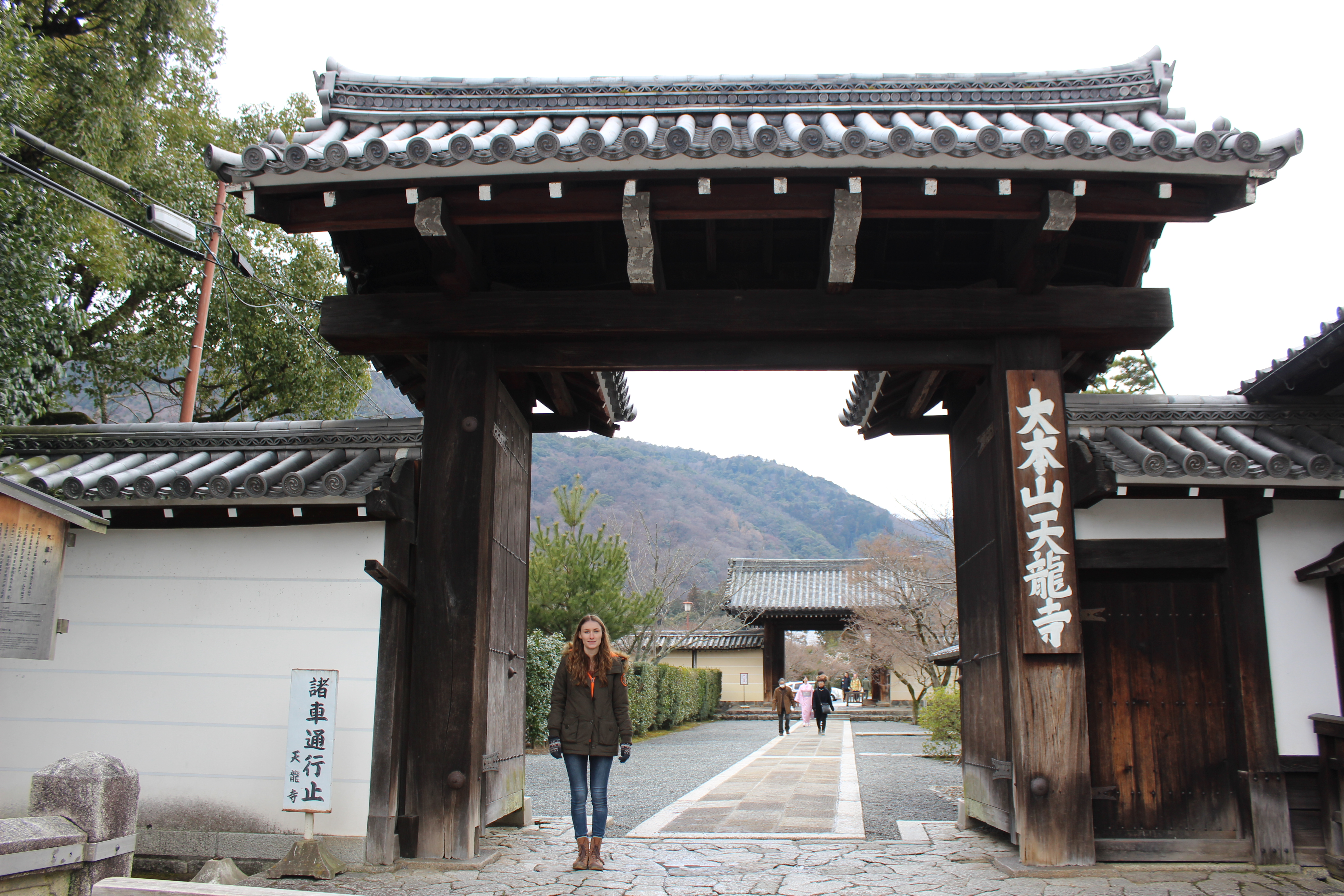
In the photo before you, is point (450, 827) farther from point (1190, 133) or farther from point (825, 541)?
point (825, 541)

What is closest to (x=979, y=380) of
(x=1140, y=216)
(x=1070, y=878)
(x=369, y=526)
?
(x=1140, y=216)

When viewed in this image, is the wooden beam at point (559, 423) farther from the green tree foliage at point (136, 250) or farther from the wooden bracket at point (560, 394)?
the green tree foliage at point (136, 250)

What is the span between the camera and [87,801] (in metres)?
3.76

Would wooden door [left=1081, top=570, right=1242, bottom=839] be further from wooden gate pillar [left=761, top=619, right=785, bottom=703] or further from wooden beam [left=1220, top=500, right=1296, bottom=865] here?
wooden gate pillar [left=761, top=619, right=785, bottom=703]

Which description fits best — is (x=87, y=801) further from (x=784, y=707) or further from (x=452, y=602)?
(x=784, y=707)

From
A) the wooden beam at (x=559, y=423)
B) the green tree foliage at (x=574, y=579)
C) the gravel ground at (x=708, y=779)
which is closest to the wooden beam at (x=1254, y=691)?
the gravel ground at (x=708, y=779)

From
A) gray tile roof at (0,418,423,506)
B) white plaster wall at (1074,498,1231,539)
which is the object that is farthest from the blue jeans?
white plaster wall at (1074,498,1231,539)

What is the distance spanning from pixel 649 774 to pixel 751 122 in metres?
10.5

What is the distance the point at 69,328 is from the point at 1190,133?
12.0 m

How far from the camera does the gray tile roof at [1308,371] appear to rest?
19.7 feet

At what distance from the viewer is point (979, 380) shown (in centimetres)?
713

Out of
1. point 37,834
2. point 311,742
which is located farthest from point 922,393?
point 37,834

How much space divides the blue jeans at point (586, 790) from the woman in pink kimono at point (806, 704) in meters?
23.4

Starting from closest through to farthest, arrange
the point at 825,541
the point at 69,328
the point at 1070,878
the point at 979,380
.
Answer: the point at 1070,878
the point at 979,380
the point at 69,328
the point at 825,541
